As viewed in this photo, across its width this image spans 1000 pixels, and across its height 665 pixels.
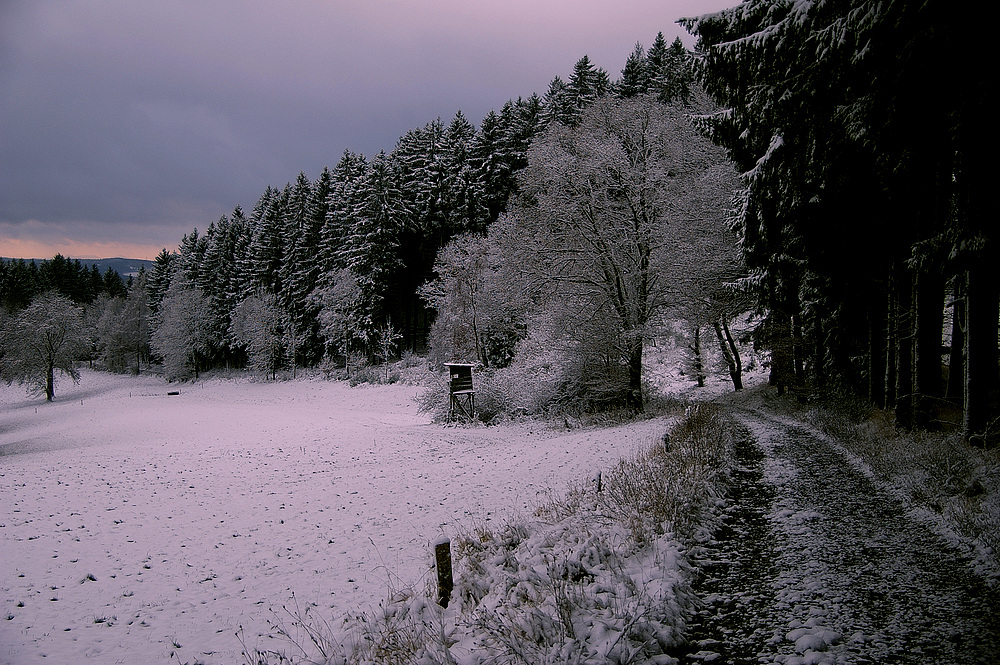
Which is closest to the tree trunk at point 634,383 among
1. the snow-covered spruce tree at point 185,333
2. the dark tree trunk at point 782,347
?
the dark tree trunk at point 782,347

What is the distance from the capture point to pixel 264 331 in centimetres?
5325

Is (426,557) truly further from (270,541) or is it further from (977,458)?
(977,458)

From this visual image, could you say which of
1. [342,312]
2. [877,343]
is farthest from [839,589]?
[342,312]

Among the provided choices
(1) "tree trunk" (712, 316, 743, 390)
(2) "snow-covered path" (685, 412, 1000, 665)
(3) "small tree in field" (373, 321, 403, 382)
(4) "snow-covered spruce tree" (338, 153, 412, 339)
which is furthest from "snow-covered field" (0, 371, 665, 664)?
(4) "snow-covered spruce tree" (338, 153, 412, 339)

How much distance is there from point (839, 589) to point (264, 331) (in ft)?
187

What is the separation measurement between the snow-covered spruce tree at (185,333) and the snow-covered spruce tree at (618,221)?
57.9 m

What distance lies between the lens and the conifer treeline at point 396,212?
142ft

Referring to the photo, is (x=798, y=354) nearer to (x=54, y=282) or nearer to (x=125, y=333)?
(x=125, y=333)

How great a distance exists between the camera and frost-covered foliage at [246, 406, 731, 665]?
166 inches

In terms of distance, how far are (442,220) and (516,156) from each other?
9.45 meters

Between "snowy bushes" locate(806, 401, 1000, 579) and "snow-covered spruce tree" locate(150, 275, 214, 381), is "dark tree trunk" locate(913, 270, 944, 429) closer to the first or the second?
"snowy bushes" locate(806, 401, 1000, 579)

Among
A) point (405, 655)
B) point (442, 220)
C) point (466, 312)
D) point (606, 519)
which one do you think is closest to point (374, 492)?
point (606, 519)

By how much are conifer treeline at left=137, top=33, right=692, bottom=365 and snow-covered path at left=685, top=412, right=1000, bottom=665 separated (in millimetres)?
34429

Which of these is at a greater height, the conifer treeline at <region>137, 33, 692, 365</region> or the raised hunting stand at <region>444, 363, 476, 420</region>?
the conifer treeline at <region>137, 33, 692, 365</region>
